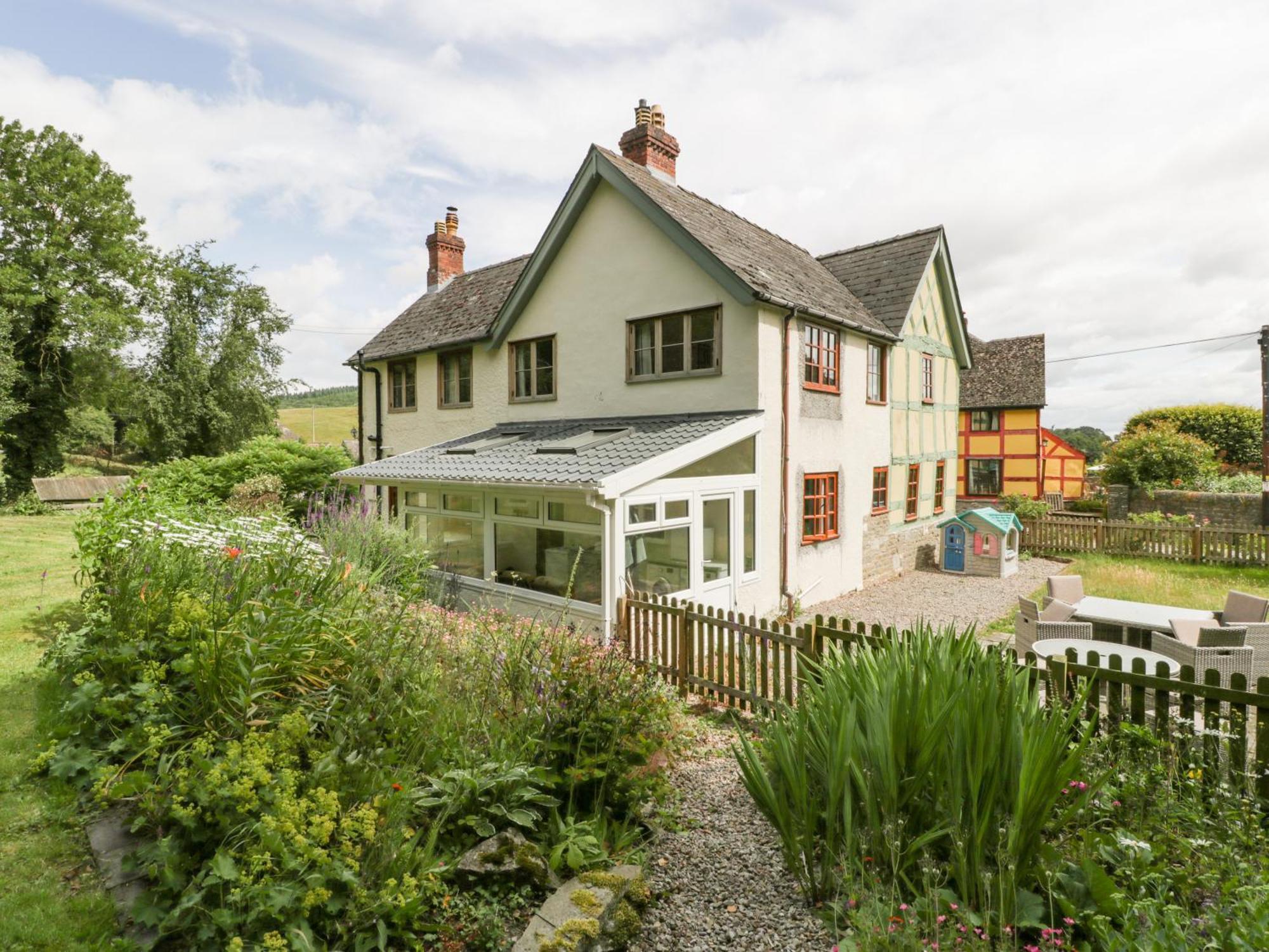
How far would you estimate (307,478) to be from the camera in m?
19.5

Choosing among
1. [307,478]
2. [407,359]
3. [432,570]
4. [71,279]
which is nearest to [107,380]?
[71,279]

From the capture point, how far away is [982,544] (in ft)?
53.7

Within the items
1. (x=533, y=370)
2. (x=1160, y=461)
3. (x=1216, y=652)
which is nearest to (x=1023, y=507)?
(x=1160, y=461)

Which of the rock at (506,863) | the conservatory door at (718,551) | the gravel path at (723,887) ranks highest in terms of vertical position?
the conservatory door at (718,551)

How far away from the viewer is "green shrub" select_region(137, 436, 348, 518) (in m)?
18.2

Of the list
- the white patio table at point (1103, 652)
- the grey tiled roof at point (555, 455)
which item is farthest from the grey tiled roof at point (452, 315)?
the white patio table at point (1103, 652)

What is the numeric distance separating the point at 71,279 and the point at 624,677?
35612 mm

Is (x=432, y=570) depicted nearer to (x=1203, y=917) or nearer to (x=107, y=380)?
(x=1203, y=917)

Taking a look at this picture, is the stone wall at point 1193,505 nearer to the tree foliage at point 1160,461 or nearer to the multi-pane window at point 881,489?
the tree foliage at point 1160,461

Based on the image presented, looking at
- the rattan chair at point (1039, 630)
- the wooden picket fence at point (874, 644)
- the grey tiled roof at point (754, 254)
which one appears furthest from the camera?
the grey tiled roof at point (754, 254)

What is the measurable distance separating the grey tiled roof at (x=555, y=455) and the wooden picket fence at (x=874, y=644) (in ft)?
7.28

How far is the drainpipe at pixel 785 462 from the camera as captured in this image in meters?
11.7

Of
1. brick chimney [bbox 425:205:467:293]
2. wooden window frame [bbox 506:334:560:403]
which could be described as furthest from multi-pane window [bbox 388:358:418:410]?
wooden window frame [bbox 506:334:560:403]

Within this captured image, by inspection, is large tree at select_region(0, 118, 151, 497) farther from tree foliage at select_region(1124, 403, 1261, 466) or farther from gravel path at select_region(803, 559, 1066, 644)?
tree foliage at select_region(1124, 403, 1261, 466)
